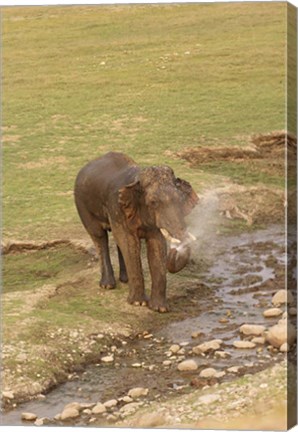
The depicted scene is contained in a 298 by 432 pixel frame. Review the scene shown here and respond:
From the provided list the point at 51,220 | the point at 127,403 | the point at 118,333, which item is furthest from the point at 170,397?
the point at 51,220

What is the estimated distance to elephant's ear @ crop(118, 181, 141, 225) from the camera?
1072 cm

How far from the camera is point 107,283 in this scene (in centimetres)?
1149

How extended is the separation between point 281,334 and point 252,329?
0.51 metres

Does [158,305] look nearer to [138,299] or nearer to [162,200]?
[138,299]

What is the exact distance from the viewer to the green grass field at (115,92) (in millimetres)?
11328

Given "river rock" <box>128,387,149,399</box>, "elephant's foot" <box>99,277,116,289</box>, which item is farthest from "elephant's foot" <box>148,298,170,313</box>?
"river rock" <box>128,387,149,399</box>

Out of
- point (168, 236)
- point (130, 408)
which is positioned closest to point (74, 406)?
point (130, 408)

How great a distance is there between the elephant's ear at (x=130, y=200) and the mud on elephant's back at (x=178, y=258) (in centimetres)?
44

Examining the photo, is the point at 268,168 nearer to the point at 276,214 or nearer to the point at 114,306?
the point at 276,214

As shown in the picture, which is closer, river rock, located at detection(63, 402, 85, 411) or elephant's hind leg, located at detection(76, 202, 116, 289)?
river rock, located at detection(63, 402, 85, 411)

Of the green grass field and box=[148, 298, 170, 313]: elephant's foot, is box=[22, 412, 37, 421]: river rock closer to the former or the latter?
box=[148, 298, 170, 313]: elephant's foot

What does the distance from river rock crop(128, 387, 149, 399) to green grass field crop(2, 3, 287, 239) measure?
2.13 m

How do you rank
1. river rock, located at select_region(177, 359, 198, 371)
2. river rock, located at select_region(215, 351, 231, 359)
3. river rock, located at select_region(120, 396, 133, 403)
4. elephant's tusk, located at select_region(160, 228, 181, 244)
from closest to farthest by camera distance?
river rock, located at select_region(120, 396, 133, 403)
river rock, located at select_region(177, 359, 198, 371)
river rock, located at select_region(215, 351, 231, 359)
elephant's tusk, located at select_region(160, 228, 181, 244)

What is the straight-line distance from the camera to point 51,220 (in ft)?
40.8
